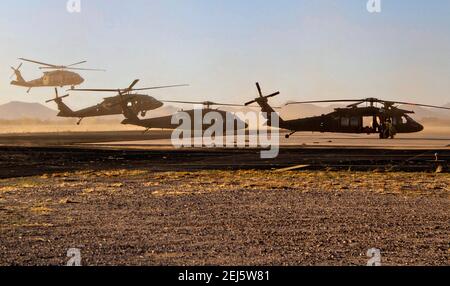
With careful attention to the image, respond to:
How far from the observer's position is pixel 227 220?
43.0 ft

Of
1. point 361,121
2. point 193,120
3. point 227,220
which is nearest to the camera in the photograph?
point 227,220

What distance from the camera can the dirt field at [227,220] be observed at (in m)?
9.50

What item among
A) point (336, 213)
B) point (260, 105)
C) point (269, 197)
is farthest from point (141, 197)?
point (260, 105)

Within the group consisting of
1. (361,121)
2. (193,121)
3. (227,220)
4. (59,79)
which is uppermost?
(59,79)

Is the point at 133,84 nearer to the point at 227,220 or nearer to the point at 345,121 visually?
the point at 345,121

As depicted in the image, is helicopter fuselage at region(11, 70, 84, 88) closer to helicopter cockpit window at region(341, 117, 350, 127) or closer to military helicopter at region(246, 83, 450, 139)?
military helicopter at region(246, 83, 450, 139)

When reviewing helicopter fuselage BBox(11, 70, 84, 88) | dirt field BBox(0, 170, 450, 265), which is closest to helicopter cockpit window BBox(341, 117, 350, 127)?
dirt field BBox(0, 170, 450, 265)

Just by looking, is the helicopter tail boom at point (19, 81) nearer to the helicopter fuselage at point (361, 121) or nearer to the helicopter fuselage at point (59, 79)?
the helicopter fuselage at point (59, 79)

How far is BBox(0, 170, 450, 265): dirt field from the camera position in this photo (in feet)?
31.2

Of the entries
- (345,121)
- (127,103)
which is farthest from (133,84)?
(345,121)

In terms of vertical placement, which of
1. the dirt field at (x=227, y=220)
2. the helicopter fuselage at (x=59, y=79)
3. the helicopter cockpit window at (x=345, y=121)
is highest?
the helicopter fuselage at (x=59, y=79)

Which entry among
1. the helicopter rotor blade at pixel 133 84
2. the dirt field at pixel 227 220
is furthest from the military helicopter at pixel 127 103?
the dirt field at pixel 227 220
